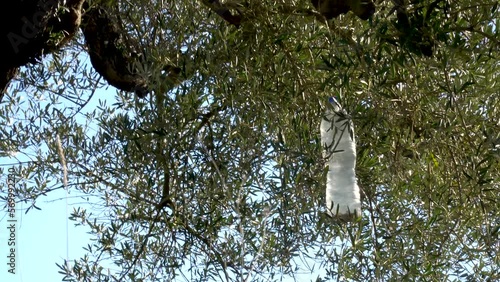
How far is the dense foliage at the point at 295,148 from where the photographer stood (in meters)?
2.45

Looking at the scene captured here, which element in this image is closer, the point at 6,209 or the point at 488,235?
the point at 488,235

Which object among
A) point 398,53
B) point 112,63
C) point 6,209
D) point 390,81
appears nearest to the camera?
point 398,53

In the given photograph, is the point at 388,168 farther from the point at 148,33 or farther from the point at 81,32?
the point at 81,32

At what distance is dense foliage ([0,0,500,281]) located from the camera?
2445 mm

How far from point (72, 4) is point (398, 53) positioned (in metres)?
1.62

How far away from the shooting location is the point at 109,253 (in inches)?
131

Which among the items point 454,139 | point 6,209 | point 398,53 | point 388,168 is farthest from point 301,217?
point 6,209

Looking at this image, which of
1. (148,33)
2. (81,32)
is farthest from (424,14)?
(81,32)

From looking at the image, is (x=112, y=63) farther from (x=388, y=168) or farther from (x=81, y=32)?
(x=388, y=168)

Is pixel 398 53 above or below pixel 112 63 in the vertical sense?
below

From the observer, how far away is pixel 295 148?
265 cm

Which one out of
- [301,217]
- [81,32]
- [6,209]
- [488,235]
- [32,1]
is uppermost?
[81,32]

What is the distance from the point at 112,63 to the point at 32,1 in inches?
25.7

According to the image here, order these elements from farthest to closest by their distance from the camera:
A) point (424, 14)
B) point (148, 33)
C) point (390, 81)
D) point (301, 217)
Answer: point (148, 33) → point (301, 217) → point (390, 81) → point (424, 14)
